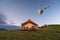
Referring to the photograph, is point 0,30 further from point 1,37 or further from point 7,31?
point 1,37

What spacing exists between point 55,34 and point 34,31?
1.53m

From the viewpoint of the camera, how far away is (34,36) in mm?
12500

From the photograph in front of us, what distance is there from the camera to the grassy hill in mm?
12141

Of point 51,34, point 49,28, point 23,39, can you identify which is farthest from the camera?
point 49,28

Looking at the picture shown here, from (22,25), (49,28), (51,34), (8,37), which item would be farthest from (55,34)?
(8,37)

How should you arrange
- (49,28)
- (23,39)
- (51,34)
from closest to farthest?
(23,39)
(51,34)
(49,28)

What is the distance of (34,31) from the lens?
13.3 metres

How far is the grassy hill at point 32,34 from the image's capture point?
39.8 feet

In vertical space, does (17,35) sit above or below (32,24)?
below

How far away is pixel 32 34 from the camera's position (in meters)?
12.9

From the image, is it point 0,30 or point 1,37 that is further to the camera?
point 0,30

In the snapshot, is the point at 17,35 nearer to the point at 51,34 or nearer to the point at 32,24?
the point at 32,24

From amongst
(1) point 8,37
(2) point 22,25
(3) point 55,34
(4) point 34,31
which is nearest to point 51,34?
(3) point 55,34

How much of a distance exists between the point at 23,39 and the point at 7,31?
1916 millimetres
